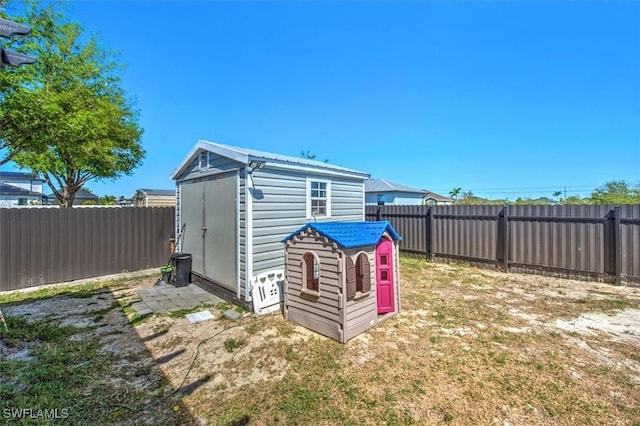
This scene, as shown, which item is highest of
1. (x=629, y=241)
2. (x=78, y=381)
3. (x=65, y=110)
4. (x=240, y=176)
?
(x=65, y=110)

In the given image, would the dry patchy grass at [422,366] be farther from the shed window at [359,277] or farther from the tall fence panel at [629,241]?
the tall fence panel at [629,241]

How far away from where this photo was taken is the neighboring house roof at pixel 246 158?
15.7 ft

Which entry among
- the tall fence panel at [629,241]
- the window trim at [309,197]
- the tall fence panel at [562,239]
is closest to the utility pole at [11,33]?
the window trim at [309,197]

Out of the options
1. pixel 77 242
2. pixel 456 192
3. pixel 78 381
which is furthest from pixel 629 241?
pixel 456 192

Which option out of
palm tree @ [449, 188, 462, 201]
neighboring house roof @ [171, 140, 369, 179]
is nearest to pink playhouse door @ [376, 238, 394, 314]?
neighboring house roof @ [171, 140, 369, 179]

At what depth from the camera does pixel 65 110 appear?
389 inches

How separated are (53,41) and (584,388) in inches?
756

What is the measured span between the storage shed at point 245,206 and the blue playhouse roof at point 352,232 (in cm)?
108

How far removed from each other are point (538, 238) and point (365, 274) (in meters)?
5.75

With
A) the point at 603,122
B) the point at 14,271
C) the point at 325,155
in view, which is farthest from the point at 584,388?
the point at 325,155

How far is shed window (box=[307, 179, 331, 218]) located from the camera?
6012mm

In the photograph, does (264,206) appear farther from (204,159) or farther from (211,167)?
(204,159)

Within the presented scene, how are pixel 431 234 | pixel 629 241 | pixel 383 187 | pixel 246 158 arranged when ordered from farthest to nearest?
pixel 383 187 → pixel 431 234 → pixel 629 241 → pixel 246 158

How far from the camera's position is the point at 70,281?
658cm
